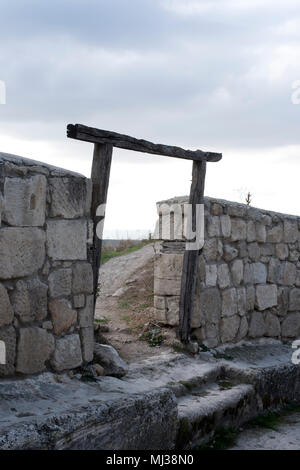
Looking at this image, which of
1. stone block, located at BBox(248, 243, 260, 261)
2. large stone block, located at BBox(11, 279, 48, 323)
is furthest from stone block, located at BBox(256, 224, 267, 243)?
large stone block, located at BBox(11, 279, 48, 323)

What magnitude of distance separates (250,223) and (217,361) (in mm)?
2057

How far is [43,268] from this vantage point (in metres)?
4.80

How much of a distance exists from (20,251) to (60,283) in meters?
0.56

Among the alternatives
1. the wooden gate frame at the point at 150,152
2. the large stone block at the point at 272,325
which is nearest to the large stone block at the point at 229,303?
the wooden gate frame at the point at 150,152

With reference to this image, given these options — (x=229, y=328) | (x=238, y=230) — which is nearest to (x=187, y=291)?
(x=229, y=328)

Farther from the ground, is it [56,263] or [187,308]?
[56,263]

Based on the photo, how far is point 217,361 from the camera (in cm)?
673

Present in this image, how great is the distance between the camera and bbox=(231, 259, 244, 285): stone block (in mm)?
7444

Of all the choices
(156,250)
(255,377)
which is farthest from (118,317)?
(255,377)

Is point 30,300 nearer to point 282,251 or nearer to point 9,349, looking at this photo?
point 9,349

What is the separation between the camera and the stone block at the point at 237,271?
24.4 ft

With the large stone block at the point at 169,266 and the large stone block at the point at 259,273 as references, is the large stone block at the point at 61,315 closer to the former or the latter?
the large stone block at the point at 169,266
